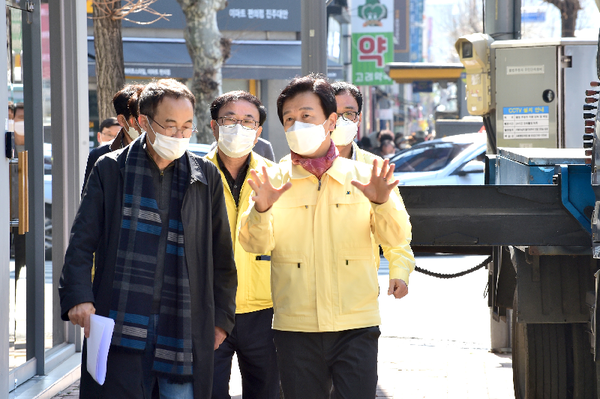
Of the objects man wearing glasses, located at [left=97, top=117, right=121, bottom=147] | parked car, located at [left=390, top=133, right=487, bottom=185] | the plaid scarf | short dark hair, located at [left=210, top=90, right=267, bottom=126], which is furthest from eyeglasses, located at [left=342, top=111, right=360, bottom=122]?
parked car, located at [left=390, top=133, right=487, bottom=185]

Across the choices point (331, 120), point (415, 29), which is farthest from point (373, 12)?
point (415, 29)

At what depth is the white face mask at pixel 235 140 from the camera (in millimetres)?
4105

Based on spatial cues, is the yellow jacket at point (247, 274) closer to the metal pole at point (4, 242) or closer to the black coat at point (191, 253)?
the black coat at point (191, 253)

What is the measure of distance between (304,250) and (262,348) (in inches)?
33.5

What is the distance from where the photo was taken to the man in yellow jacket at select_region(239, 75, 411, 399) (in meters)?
3.31

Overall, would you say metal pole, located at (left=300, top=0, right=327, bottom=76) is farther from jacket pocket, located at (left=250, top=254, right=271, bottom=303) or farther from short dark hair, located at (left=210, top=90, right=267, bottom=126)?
jacket pocket, located at (left=250, top=254, right=271, bottom=303)

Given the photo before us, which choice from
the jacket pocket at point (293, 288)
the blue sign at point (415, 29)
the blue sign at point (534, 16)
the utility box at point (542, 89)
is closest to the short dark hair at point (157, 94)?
the jacket pocket at point (293, 288)

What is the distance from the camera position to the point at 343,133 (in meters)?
4.46

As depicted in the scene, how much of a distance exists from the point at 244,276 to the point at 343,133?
94 centimetres

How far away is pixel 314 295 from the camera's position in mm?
3334

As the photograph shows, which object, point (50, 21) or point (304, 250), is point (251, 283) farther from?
point (50, 21)

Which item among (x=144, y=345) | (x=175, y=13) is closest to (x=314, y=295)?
(x=144, y=345)

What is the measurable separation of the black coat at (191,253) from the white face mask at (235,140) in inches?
28.8

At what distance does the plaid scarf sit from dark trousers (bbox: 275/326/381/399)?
1.40 ft
